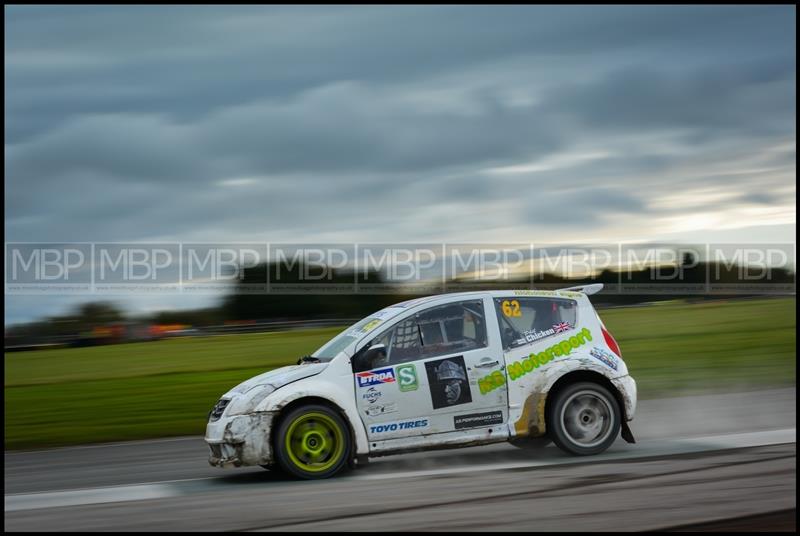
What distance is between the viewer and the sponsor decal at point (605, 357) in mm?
9984

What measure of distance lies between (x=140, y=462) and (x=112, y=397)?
9.46 meters

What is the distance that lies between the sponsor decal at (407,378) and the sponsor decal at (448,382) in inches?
5.4

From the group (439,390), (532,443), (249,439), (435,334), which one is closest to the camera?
(249,439)

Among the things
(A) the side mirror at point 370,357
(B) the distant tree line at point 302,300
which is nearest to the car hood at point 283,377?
(A) the side mirror at point 370,357

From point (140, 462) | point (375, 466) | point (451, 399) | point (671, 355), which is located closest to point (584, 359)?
point (451, 399)

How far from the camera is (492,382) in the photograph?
9.56 m

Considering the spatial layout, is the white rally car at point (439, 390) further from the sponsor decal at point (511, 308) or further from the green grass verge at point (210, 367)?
the green grass verge at point (210, 367)

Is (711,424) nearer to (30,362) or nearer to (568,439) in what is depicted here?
(568,439)

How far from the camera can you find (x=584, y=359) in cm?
989

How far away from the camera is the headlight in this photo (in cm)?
909

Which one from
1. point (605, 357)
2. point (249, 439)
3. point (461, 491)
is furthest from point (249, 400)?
point (605, 357)

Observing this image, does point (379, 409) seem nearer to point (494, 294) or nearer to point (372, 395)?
point (372, 395)

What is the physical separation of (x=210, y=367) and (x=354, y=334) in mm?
16110

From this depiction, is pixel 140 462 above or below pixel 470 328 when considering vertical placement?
below
